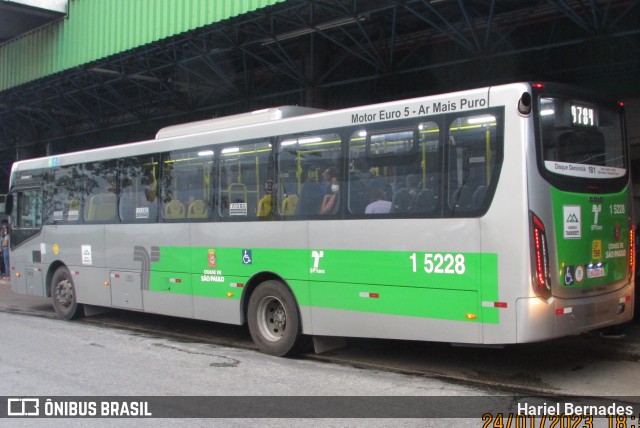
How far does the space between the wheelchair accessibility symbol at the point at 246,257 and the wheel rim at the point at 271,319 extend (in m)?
0.58

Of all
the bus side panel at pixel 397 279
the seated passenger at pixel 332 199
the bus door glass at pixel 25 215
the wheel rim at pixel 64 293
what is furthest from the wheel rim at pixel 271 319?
the bus door glass at pixel 25 215

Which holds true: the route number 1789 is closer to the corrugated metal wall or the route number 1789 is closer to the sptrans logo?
the sptrans logo

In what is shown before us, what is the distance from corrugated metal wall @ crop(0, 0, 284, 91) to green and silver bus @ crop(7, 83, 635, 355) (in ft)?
13.6

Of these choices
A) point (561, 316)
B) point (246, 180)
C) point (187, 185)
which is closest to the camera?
point (561, 316)

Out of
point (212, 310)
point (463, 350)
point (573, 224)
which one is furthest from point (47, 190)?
point (573, 224)

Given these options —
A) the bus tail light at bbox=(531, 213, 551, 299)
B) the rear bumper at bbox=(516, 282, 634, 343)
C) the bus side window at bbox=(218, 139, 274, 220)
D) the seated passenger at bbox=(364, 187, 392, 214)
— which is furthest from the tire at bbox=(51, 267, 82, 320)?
the bus tail light at bbox=(531, 213, 551, 299)

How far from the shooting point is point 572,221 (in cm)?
656

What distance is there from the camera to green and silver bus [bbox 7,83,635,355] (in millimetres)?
6320

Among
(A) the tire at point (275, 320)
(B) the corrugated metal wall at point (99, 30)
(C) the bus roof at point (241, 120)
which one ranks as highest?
(B) the corrugated metal wall at point (99, 30)

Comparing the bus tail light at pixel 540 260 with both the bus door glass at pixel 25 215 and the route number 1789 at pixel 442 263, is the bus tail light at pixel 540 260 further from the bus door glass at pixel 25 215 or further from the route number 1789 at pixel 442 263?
the bus door glass at pixel 25 215

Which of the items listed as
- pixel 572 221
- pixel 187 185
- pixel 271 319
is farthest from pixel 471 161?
pixel 187 185

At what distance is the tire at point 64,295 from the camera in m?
12.3

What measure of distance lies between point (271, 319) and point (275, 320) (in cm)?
8

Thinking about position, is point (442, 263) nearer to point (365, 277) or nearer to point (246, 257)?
point (365, 277)
